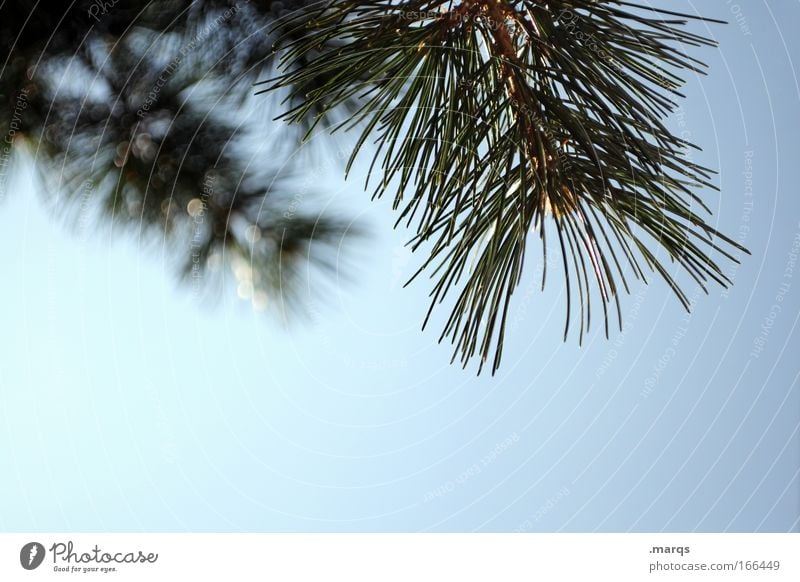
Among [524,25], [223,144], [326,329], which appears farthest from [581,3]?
[326,329]

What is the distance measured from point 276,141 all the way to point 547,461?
279 mm

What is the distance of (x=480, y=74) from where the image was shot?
0.27 meters
